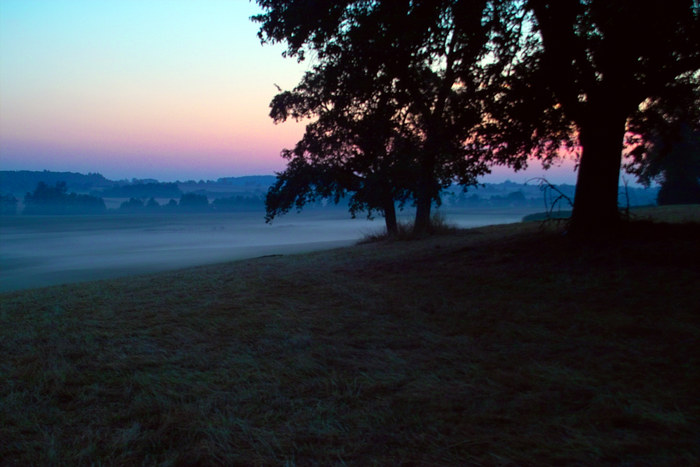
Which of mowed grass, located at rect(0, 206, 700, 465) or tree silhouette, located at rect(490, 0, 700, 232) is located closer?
mowed grass, located at rect(0, 206, 700, 465)

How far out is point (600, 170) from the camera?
338 inches

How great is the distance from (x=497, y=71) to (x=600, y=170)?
249 centimetres

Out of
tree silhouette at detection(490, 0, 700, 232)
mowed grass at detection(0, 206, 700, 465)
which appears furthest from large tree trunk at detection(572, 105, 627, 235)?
mowed grass at detection(0, 206, 700, 465)

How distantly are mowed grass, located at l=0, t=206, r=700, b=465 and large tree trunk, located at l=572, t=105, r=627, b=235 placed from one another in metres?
0.99

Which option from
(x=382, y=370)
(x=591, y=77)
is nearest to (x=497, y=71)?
(x=591, y=77)

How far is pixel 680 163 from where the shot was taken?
111 feet

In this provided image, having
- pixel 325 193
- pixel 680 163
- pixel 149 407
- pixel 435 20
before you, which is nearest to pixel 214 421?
pixel 149 407

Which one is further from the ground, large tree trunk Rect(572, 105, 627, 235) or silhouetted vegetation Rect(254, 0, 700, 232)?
silhouetted vegetation Rect(254, 0, 700, 232)

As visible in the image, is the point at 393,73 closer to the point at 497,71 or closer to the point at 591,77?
the point at 497,71

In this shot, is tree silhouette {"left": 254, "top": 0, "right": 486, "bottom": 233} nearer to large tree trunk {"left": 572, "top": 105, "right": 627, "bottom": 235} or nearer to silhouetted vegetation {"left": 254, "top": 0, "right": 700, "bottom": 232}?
silhouetted vegetation {"left": 254, "top": 0, "right": 700, "bottom": 232}

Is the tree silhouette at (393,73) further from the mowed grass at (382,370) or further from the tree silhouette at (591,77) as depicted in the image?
the mowed grass at (382,370)

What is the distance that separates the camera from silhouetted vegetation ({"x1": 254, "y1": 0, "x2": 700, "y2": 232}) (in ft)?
26.3

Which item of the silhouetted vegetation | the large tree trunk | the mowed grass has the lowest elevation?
the mowed grass

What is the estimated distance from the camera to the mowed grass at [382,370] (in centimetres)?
284
